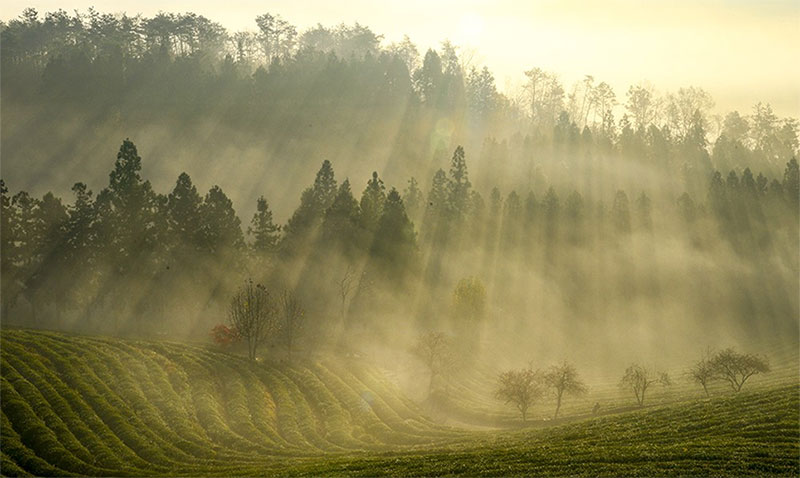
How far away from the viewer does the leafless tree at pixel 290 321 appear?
8706cm

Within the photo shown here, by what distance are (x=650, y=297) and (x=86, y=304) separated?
11353cm

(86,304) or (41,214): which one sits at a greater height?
(41,214)

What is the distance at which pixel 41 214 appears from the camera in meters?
96.8

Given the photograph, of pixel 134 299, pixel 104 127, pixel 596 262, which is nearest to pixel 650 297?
pixel 596 262

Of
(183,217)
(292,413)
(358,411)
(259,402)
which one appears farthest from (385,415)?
(183,217)

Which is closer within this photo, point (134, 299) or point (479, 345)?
point (134, 299)

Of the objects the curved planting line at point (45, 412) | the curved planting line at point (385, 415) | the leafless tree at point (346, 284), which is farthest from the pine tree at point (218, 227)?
the curved planting line at point (45, 412)

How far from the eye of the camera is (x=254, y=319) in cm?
8300

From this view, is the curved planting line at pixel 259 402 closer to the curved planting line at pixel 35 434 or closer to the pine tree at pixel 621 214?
the curved planting line at pixel 35 434

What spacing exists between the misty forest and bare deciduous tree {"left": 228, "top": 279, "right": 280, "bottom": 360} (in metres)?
0.42

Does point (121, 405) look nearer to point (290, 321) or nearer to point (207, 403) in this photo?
point (207, 403)

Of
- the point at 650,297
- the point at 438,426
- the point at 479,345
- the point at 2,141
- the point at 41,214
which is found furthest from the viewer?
the point at 2,141

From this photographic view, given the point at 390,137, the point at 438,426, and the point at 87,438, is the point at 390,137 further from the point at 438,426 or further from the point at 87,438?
the point at 87,438

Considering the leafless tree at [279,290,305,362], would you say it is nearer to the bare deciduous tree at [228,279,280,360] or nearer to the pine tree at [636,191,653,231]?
the bare deciduous tree at [228,279,280,360]
